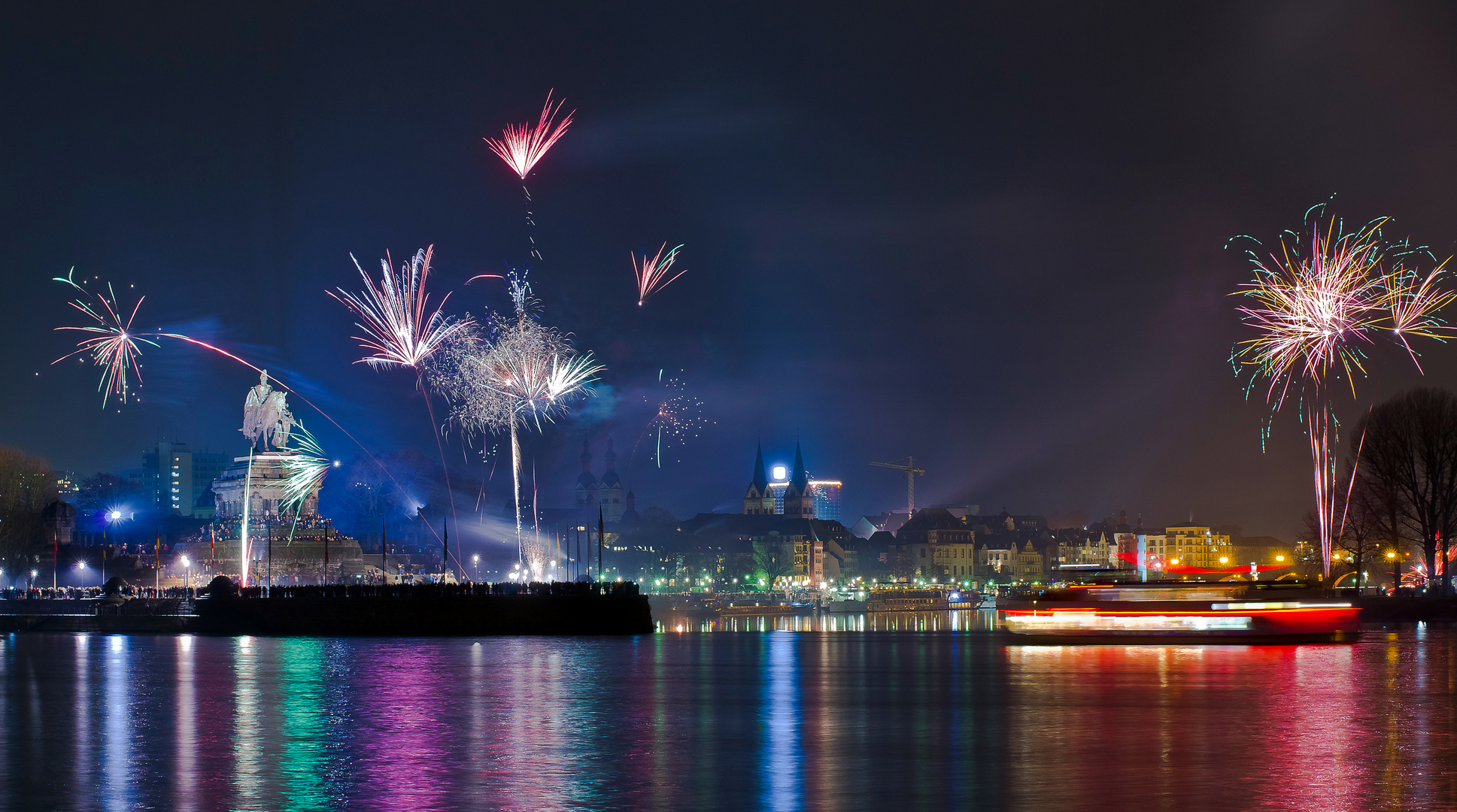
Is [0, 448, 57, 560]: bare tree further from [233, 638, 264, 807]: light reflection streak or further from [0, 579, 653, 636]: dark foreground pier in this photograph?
[233, 638, 264, 807]: light reflection streak

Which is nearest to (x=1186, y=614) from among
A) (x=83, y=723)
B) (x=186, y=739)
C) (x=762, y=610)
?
(x=83, y=723)

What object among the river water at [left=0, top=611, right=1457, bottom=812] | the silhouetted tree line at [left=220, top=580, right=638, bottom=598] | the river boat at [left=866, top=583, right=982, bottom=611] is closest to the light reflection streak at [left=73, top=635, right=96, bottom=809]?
the river water at [left=0, top=611, right=1457, bottom=812]

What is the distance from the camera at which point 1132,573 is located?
76.0 metres

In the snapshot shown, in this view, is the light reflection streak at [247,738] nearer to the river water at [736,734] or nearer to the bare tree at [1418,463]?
the river water at [736,734]

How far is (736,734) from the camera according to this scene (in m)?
28.3

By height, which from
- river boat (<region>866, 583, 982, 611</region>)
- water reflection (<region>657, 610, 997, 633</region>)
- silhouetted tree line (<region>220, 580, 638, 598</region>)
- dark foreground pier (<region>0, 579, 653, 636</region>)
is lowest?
river boat (<region>866, 583, 982, 611</region>)

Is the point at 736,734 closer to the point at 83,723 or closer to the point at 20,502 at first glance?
the point at 83,723

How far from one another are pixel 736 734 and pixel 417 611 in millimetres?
57772

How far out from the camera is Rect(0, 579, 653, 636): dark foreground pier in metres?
79.8

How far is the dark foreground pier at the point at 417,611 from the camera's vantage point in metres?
79.8

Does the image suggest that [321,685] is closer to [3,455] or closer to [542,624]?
[542,624]

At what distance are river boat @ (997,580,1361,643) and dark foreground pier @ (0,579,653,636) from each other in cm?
2366

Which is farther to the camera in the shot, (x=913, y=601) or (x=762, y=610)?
(x=913, y=601)

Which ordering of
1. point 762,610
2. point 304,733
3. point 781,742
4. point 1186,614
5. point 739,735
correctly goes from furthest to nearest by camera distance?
point 762,610, point 1186,614, point 304,733, point 739,735, point 781,742
